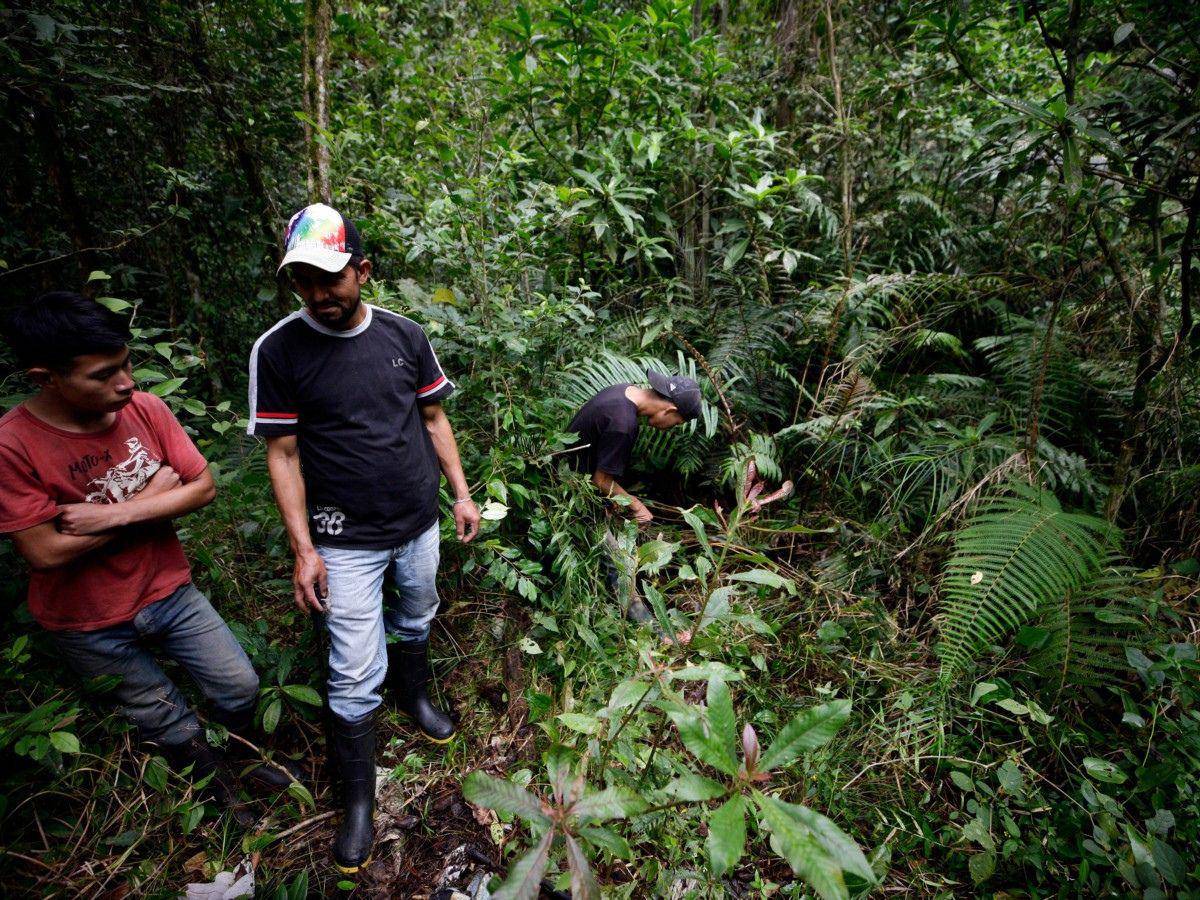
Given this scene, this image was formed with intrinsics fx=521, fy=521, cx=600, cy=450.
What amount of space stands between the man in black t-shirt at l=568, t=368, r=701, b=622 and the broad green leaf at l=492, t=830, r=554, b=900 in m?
1.77

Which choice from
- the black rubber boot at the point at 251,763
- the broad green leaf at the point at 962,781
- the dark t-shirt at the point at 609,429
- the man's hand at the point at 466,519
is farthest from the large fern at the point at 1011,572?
the black rubber boot at the point at 251,763

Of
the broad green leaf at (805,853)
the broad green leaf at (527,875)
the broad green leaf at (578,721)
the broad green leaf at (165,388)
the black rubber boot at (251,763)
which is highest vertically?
the broad green leaf at (165,388)

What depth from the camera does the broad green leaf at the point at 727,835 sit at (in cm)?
84

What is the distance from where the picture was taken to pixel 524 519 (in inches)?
115

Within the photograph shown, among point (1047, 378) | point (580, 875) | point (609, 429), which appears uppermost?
point (1047, 378)

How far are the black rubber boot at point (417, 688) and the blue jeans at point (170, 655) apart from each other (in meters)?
0.56

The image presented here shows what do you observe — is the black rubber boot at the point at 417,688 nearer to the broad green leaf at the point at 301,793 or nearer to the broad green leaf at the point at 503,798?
the broad green leaf at the point at 301,793

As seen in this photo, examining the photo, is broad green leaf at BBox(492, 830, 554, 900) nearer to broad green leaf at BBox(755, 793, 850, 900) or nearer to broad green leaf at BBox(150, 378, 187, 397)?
broad green leaf at BBox(755, 793, 850, 900)

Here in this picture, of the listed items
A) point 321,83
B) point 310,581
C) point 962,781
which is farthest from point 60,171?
point 962,781

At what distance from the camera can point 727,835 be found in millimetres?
876

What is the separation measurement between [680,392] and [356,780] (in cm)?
229

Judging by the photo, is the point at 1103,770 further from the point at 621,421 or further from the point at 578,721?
the point at 621,421

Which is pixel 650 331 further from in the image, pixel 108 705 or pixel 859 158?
pixel 108 705

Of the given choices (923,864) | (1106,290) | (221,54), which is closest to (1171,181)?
(1106,290)
